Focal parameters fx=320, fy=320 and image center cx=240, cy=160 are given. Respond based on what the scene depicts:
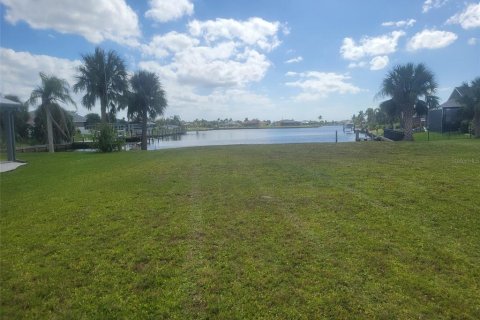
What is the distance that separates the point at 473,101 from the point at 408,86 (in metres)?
4.76

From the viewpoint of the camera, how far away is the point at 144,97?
28.9m

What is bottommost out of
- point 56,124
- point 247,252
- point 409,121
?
point 247,252

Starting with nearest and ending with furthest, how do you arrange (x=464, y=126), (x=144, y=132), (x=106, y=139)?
(x=106, y=139), (x=464, y=126), (x=144, y=132)

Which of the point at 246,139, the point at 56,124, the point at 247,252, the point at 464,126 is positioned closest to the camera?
the point at 247,252

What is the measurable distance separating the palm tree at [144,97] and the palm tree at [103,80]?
3.18 feet

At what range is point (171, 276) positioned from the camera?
10.2 ft

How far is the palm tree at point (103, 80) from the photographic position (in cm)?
2636

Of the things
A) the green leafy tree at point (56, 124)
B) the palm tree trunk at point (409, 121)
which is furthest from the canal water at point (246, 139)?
the green leafy tree at point (56, 124)

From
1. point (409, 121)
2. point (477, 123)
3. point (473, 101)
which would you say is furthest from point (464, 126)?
point (409, 121)

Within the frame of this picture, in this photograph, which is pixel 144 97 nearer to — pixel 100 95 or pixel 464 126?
pixel 100 95

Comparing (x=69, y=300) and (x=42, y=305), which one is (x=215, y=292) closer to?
(x=69, y=300)

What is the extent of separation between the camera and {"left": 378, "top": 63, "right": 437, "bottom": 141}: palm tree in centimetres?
2350

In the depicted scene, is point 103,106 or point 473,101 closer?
point 473,101

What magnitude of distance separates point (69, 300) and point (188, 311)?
1.06m
